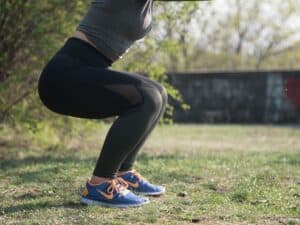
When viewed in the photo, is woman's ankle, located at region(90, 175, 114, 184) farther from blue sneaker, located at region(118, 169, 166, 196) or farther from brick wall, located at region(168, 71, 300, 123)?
brick wall, located at region(168, 71, 300, 123)

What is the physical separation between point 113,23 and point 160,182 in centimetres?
180

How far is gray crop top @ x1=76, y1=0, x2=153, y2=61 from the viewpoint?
4156mm

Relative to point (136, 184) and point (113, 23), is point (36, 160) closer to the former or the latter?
point (136, 184)

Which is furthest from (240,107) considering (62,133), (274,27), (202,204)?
(274,27)

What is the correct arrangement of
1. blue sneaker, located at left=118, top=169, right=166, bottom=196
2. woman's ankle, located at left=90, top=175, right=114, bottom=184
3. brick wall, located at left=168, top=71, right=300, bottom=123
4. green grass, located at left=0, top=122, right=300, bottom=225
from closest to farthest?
green grass, located at left=0, top=122, right=300, bottom=225 → woman's ankle, located at left=90, top=175, right=114, bottom=184 → blue sneaker, located at left=118, top=169, right=166, bottom=196 → brick wall, located at left=168, top=71, right=300, bottom=123

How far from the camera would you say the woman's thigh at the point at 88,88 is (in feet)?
13.5

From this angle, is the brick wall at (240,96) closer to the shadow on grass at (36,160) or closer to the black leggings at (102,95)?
the shadow on grass at (36,160)

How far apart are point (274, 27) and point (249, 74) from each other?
47.9 ft

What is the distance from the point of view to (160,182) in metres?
5.47

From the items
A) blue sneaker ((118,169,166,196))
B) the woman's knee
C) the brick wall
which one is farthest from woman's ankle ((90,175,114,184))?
the brick wall

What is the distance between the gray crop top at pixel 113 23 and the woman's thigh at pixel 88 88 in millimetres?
175

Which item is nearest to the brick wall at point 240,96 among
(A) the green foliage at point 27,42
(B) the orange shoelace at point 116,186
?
(A) the green foliage at point 27,42

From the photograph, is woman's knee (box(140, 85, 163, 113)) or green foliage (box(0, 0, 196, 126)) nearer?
woman's knee (box(140, 85, 163, 113))

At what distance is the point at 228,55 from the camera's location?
28625 millimetres
